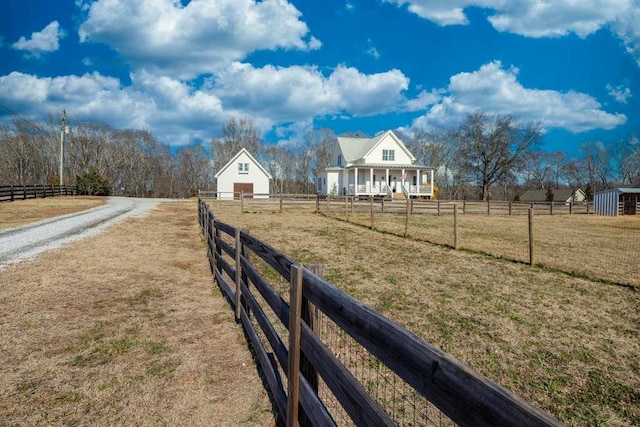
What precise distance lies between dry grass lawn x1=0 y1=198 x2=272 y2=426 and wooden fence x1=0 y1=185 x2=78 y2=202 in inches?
1099

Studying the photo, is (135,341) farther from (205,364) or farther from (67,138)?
(67,138)

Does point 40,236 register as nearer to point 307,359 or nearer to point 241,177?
point 307,359

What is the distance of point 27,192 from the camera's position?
111 feet

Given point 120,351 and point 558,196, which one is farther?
point 558,196

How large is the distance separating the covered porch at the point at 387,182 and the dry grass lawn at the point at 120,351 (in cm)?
3458

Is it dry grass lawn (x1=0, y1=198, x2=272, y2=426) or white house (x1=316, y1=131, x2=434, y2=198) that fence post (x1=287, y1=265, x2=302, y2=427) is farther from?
white house (x1=316, y1=131, x2=434, y2=198)

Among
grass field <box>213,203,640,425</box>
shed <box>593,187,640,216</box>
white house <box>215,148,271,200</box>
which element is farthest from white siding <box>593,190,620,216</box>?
A: grass field <box>213,203,640,425</box>

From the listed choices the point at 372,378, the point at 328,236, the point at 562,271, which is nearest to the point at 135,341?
the point at 372,378

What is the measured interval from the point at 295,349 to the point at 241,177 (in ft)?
147

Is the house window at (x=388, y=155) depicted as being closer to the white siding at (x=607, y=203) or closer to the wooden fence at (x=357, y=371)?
the white siding at (x=607, y=203)

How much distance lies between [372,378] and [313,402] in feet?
6.35

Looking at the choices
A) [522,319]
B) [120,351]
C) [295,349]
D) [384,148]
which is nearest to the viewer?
[295,349]

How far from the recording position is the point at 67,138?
65.8 m

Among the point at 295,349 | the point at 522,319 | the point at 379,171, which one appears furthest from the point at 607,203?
the point at 295,349
